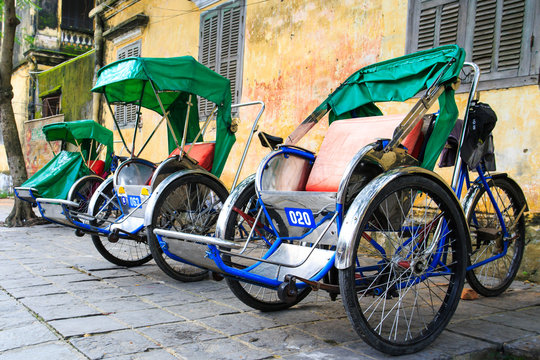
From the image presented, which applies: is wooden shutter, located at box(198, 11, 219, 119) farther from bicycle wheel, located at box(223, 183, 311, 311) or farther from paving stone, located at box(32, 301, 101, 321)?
paving stone, located at box(32, 301, 101, 321)

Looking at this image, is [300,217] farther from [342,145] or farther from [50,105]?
[50,105]

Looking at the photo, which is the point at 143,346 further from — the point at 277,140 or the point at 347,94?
the point at 347,94

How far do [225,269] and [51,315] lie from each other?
1208mm

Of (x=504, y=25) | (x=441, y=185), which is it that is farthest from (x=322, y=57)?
(x=441, y=185)

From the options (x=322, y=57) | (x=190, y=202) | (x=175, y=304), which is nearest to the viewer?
(x=175, y=304)

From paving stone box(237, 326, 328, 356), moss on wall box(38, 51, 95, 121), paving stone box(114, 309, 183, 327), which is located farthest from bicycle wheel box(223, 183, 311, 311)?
moss on wall box(38, 51, 95, 121)

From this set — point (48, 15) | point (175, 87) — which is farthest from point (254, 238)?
point (48, 15)

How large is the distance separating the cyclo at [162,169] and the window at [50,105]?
481 inches

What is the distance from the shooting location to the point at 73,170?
6.61 metres

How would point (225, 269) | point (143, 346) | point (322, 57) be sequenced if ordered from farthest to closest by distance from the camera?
point (322, 57)
point (225, 269)
point (143, 346)

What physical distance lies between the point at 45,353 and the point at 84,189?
4.60 m

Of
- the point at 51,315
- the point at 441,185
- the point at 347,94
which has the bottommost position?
the point at 51,315

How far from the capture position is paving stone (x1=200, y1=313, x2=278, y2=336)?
2.80 m

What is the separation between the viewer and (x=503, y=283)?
3.82 metres
